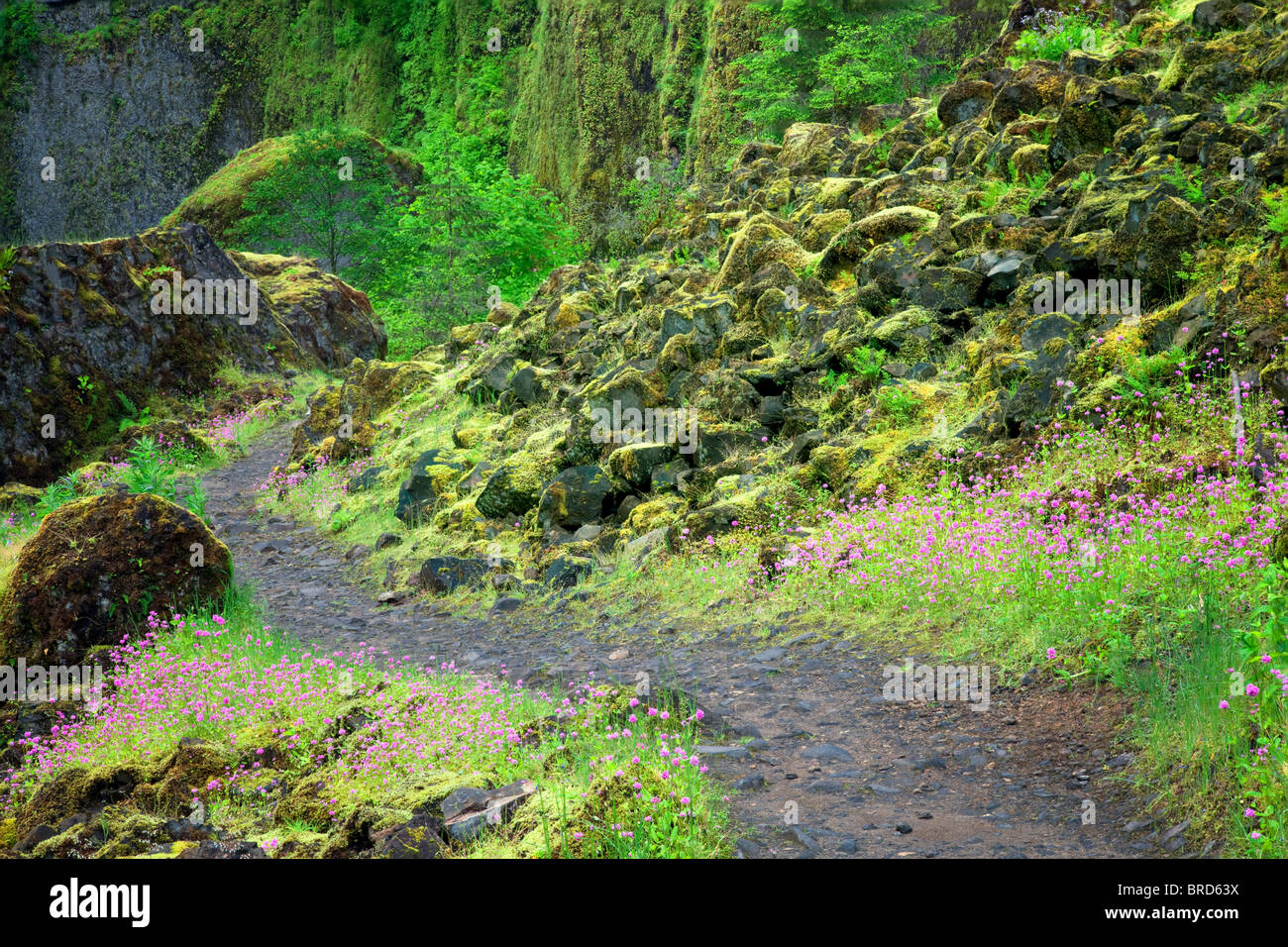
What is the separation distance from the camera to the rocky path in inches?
Answer: 184

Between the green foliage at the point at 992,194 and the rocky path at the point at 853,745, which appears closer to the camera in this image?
the rocky path at the point at 853,745

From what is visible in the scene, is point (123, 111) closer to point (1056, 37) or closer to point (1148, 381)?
point (1056, 37)

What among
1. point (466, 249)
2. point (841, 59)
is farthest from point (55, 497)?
point (841, 59)

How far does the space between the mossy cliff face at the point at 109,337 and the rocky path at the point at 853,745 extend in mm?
14518

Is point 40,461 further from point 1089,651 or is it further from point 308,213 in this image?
point 1089,651

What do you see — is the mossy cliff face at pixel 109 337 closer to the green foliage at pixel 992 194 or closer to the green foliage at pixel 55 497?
the green foliage at pixel 55 497

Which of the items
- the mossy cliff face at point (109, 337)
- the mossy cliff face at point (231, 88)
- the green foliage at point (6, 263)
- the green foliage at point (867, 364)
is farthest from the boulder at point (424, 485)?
the mossy cliff face at point (231, 88)

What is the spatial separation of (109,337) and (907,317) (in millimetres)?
18940

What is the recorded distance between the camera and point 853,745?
5992 millimetres

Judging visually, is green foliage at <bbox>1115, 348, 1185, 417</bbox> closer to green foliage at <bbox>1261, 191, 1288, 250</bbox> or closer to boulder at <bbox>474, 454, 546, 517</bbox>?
green foliage at <bbox>1261, 191, 1288, 250</bbox>

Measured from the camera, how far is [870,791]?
5.30 m

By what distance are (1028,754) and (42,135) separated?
70.4 m

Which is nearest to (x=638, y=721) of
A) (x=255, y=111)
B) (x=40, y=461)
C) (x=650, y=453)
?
(x=650, y=453)

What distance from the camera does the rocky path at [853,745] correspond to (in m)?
4.68
